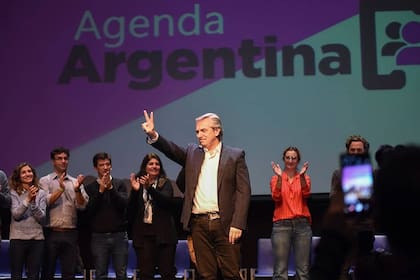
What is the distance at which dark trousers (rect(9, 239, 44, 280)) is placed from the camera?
5.64 meters

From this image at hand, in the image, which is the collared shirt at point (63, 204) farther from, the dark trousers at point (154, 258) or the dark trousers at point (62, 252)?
the dark trousers at point (154, 258)

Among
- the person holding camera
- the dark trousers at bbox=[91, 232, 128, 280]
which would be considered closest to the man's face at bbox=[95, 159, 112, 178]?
the dark trousers at bbox=[91, 232, 128, 280]

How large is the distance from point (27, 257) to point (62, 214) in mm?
521

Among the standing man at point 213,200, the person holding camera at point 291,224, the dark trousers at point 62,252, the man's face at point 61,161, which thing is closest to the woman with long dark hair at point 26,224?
the dark trousers at point 62,252

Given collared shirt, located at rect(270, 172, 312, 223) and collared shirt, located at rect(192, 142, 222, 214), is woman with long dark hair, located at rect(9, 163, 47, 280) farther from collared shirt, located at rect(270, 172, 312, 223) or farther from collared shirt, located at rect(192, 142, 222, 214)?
collared shirt, located at rect(270, 172, 312, 223)

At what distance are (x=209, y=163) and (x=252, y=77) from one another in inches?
97.1

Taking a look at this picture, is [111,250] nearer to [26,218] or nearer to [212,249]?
[26,218]

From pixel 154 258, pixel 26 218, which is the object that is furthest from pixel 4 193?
pixel 154 258

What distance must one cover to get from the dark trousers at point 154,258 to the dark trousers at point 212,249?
134 cm

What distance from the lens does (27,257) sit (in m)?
5.74

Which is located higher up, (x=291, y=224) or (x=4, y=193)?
(x=4, y=193)

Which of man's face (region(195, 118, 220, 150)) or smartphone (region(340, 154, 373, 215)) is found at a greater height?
man's face (region(195, 118, 220, 150))

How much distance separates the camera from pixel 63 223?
597cm

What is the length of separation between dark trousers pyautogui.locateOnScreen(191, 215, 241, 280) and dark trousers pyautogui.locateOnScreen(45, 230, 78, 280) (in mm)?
1874
